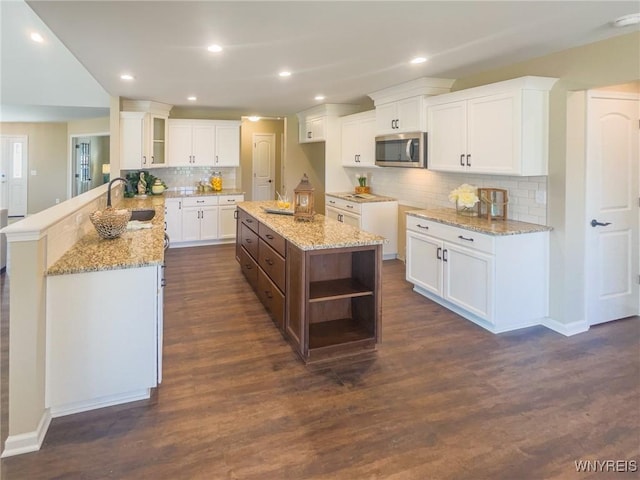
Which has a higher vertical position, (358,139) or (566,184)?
(358,139)

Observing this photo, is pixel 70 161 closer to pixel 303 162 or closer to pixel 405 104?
pixel 303 162

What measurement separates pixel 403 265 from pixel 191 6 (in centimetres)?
430

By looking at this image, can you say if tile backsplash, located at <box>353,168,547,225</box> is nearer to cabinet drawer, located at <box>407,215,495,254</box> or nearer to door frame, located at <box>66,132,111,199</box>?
cabinet drawer, located at <box>407,215,495,254</box>

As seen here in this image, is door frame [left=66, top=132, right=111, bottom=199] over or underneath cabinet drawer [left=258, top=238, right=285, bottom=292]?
over

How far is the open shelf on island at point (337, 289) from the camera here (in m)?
3.04

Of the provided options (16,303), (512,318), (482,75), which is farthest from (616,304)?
(16,303)

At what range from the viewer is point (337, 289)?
3.18 metres

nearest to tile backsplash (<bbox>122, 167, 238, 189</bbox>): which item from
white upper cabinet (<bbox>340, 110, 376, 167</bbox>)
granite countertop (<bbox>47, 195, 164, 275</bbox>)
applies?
white upper cabinet (<bbox>340, 110, 376, 167</bbox>)

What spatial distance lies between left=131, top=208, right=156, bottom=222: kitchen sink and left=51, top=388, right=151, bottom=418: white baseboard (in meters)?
2.96

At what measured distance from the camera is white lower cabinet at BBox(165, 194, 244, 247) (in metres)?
6.94

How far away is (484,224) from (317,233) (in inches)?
62.2

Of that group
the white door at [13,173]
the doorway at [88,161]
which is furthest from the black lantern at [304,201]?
the white door at [13,173]

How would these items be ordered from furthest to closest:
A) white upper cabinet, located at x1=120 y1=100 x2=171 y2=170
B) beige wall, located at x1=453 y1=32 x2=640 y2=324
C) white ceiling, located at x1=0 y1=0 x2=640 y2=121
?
white upper cabinet, located at x1=120 y1=100 x2=171 y2=170 → beige wall, located at x1=453 y1=32 x2=640 y2=324 → white ceiling, located at x1=0 y1=0 x2=640 y2=121

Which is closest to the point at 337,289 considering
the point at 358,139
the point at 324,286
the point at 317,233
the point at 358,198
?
the point at 324,286
